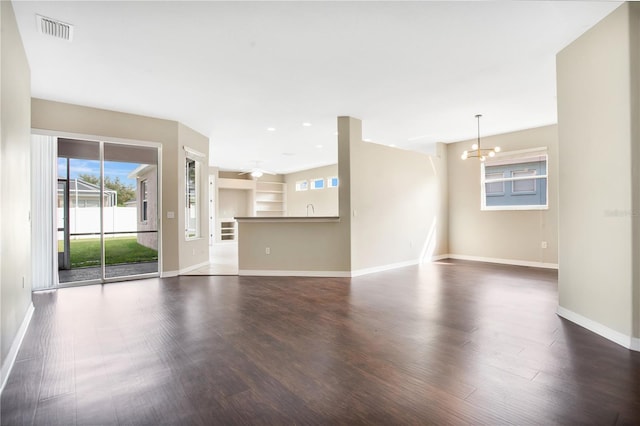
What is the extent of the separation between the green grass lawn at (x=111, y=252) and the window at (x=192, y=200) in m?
0.88

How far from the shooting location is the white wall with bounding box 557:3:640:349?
2.62m

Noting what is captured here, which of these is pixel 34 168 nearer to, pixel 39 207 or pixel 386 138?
pixel 39 207

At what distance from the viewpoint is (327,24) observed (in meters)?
2.89

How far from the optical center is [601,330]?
9.45 ft

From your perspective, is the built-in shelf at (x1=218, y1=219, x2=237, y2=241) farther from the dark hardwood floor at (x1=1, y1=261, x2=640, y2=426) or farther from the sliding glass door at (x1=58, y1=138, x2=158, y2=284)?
the dark hardwood floor at (x1=1, y1=261, x2=640, y2=426)

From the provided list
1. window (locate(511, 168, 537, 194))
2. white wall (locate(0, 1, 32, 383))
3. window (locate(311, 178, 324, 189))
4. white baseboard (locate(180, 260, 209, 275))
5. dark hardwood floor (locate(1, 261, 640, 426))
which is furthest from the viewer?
window (locate(311, 178, 324, 189))

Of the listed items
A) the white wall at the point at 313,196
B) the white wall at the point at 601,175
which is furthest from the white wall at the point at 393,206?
the white wall at the point at 313,196

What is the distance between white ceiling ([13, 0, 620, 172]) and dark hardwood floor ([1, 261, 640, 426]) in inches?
115

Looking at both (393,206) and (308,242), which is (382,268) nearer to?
(393,206)

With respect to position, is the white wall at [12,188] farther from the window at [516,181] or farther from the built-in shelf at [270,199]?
the built-in shelf at [270,199]

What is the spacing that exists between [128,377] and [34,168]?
14.0 ft

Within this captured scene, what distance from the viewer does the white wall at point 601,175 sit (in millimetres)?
2621

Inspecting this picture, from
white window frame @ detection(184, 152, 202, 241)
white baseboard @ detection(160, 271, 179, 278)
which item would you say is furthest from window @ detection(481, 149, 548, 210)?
white baseboard @ detection(160, 271, 179, 278)

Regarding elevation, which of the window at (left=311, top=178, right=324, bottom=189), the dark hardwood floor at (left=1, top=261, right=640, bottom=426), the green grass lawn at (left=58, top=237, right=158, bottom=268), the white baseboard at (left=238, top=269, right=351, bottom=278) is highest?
the window at (left=311, top=178, right=324, bottom=189)
